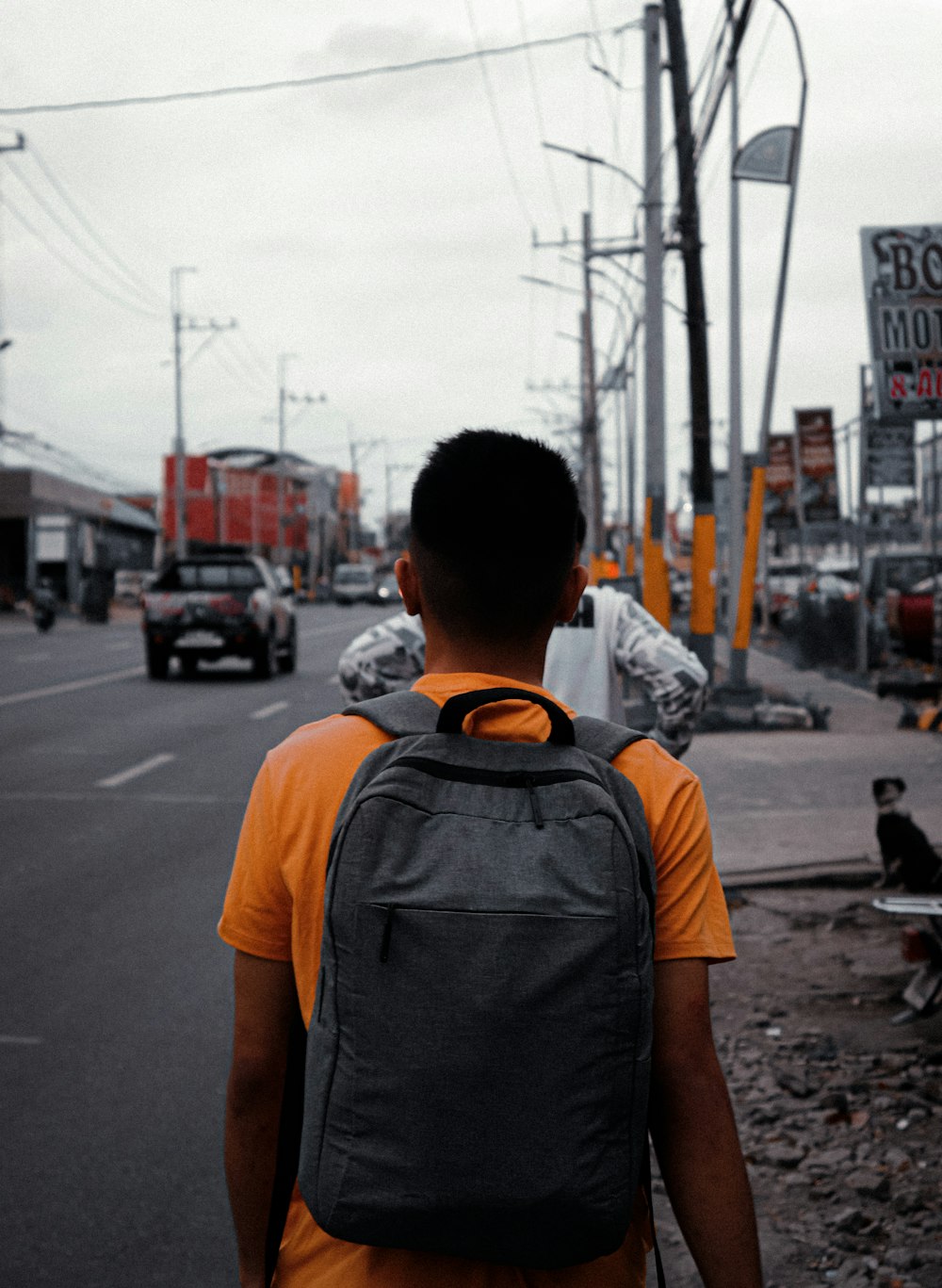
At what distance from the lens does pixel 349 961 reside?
4.71ft

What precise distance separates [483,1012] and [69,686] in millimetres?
18629

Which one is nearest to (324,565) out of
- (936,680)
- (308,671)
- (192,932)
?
(308,671)

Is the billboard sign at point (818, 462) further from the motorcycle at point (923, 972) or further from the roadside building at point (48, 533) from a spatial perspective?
the roadside building at point (48, 533)

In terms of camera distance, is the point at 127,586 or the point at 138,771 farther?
the point at 127,586

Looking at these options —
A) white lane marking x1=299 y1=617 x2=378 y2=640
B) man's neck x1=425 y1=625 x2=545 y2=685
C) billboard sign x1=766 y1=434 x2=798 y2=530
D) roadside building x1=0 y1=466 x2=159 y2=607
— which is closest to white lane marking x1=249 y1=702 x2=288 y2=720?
billboard sign x1=766 y1=434 x2=798 y2=530

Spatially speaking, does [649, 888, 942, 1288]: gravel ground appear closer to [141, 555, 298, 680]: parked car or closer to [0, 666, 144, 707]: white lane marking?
[0, 666, 144, 707]: white lane marking

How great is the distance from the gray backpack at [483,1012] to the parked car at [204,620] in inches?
764

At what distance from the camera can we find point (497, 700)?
1.51 metres

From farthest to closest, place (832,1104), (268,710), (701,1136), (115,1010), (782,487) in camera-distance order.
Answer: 1. (782,487)
2. (268,710)
3. (115,1010)
4. (832,1104)
5. (701,1136)

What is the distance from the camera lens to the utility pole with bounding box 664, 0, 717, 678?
1515 cm

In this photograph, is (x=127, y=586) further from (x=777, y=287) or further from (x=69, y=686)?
(x=777, y=287)

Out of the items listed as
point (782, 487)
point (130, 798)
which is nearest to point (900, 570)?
point (782, 487)

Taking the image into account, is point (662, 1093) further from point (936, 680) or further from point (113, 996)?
point (936, 680)

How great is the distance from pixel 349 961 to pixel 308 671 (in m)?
21.6
